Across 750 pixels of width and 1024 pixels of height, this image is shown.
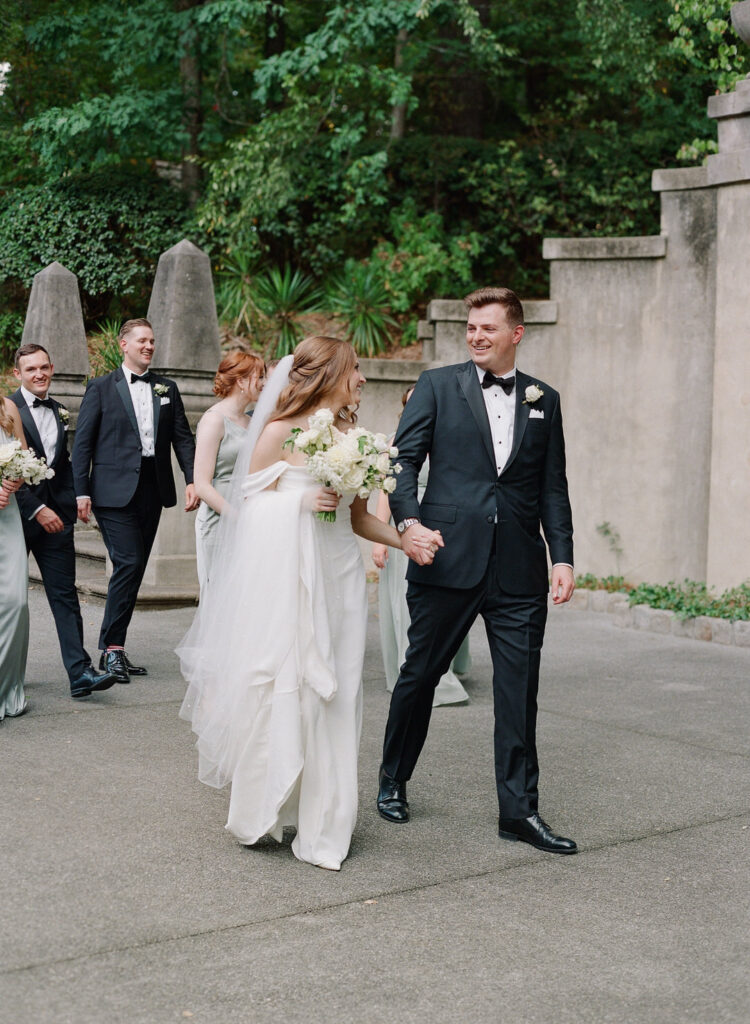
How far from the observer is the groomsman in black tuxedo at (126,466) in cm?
838

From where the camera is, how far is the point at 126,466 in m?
8.45

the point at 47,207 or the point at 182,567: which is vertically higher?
the point at 47,207

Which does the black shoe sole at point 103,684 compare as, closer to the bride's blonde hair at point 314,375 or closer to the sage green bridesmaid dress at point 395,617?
the sage green bridesmaid dress at point 395,617

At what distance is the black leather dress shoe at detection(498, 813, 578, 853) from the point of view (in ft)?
16.7

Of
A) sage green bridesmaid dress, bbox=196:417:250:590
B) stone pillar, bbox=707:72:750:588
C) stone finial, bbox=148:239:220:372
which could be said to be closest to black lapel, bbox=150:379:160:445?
sage green bridesmaid dress, bbox=196:417:250:590

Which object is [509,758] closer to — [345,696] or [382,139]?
[345,696]

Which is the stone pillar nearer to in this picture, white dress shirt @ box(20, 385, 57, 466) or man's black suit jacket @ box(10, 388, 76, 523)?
man's black suit jacket @ box(10, 388, 76, 523)

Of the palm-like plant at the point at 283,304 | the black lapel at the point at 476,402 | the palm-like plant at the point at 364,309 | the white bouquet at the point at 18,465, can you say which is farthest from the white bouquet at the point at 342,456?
the palm-like plant at the point at 283,304

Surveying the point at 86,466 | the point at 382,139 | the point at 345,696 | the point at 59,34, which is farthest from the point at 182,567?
the point at 59,34

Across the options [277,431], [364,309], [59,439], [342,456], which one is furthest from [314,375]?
[364,309]

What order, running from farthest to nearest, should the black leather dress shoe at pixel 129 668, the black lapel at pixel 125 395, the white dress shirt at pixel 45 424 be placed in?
1. the black lapel at pixel 125 395
2. the black leather dress shoe at pixel 129 668
3. the white dress shirt at pixel 45 424

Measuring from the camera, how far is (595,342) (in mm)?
12180

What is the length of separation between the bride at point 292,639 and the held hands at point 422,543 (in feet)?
0.05

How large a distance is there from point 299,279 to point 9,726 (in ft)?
35.6
